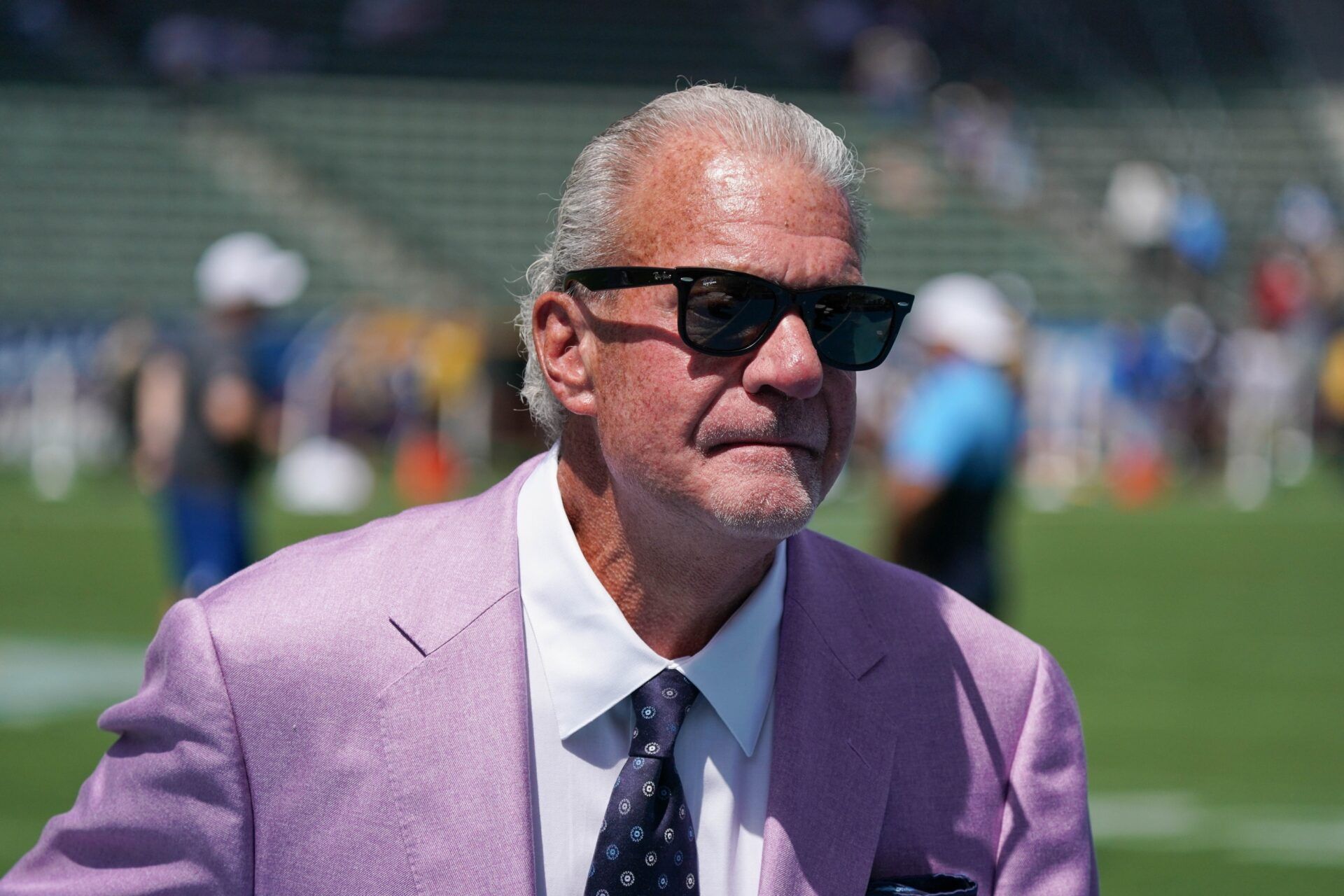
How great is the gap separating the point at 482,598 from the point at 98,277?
2528cm

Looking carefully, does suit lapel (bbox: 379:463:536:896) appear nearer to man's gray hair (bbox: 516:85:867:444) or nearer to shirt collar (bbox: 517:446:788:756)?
shirt collar (bbox: 517:446:788:756)

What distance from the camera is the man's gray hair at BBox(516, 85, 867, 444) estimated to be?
2.36 metres

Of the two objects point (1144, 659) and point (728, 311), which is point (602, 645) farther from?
point (1144, 659)

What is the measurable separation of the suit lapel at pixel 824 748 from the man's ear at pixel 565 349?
36 centimetres

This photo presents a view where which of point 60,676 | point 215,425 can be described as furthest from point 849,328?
point 60,676

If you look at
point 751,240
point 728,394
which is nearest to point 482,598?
point 728,394

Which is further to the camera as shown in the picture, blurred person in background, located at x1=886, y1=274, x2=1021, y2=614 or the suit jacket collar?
blurred person in background, located at x1=886, y1=274, x2=1021, y2=614

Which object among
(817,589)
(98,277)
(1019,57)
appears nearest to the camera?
(817,589)

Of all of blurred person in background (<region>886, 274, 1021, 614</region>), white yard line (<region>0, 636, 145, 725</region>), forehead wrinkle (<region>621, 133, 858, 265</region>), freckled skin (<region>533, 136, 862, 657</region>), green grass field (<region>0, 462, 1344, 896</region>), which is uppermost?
forehead wrinkle (<region>621, 133, 858, 265</region>)

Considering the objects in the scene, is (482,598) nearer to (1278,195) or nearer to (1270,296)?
(1270,296)

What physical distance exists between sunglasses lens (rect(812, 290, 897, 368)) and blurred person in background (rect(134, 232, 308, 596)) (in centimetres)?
581

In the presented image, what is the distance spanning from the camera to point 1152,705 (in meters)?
9.27

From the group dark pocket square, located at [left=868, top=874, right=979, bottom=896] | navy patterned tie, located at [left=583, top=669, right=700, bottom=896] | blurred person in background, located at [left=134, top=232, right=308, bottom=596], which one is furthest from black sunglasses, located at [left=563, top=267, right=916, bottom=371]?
blurred person in background, located at [left=134, top=232, right=308, bottom=596]

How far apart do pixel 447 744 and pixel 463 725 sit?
3 cm
